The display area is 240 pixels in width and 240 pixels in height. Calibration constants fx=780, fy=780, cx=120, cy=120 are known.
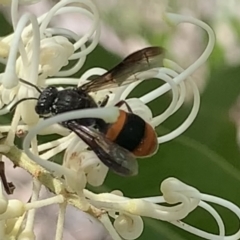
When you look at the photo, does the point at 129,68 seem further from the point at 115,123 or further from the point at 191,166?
the point at 191,166

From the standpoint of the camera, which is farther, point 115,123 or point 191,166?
point 191,166

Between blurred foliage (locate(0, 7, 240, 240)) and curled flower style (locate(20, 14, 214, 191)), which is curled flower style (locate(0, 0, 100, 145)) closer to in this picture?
curled flower style (locate(20, 14, 214, 191))

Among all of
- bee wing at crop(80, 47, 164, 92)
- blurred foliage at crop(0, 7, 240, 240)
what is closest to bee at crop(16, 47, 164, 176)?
bee wing at crop(80, 47, 164, 92)

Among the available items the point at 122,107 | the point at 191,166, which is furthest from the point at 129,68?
the point at 191,166

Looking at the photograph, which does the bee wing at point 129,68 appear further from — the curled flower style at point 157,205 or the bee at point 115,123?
the curled flower style at point 157,205

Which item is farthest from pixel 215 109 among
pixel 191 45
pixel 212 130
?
pixel 191 45

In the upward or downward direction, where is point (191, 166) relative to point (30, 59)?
downward

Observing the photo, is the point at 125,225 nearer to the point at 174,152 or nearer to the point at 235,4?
the point at 174,152
